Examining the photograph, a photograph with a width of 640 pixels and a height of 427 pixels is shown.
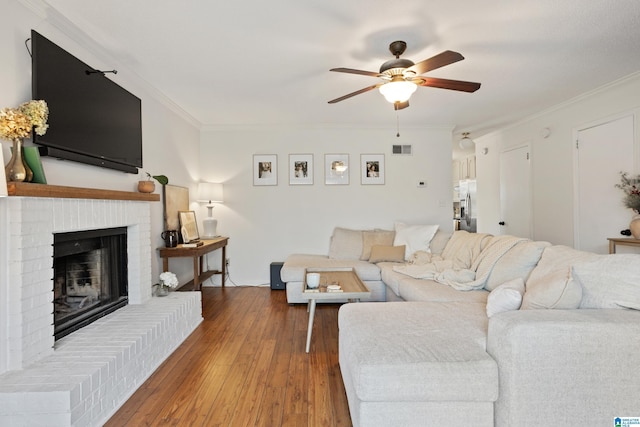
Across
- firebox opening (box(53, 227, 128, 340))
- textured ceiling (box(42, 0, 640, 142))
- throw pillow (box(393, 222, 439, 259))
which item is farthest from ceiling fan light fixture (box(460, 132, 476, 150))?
firebox opening (box(53, 227, 128, 340))

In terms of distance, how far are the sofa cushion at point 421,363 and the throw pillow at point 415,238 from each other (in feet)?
8.10

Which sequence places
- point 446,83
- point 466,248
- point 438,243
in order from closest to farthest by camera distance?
point 446,83
point 466,248
point 438,243

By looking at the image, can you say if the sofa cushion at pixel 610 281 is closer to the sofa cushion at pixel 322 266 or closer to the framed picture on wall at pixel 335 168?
the sofa cushion at pixel 322 266

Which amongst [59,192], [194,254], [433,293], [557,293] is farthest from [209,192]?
[557,293]

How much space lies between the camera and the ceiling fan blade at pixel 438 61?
1985 mm

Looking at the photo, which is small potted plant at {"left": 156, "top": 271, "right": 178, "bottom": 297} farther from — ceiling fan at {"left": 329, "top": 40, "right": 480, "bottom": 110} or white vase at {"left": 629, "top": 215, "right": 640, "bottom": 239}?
white vase at {"left": 629, "top": 215, "right": 640, "bottom": 239}

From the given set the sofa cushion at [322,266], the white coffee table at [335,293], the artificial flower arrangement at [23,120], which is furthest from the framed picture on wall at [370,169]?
the artificial flower arrangement at [23,120]

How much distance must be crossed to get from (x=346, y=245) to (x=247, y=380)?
8.69 ft

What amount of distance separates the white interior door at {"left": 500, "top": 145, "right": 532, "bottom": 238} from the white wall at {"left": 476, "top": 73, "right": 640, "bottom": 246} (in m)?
0.12

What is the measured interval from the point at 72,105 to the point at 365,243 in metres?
3.44

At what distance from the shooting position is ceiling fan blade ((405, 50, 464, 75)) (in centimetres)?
199

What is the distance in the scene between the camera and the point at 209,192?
4668 millimetres

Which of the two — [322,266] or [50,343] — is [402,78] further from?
[50,343]

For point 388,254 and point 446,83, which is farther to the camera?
point 388,254
